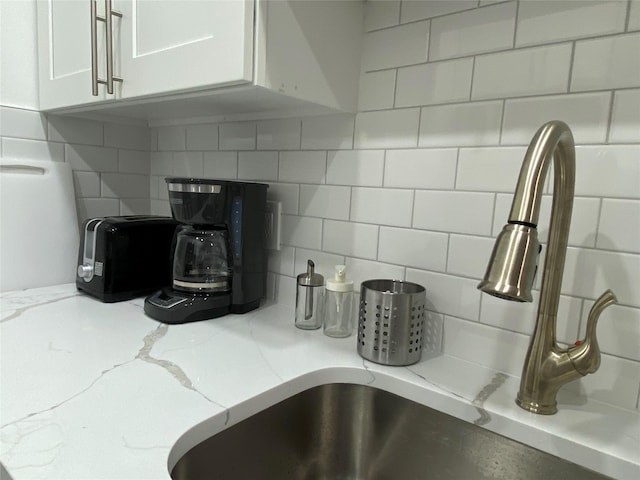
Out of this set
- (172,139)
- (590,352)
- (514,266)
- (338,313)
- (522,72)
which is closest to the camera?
(514,266)

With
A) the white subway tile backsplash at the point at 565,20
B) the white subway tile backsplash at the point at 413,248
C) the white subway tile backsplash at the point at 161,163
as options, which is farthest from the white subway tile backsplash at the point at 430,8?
the white subway tile backsplash at the point at 161,163

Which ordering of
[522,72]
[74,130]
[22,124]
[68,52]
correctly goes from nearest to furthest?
[522,72]
[68,52]
[22,124]
[74,130]

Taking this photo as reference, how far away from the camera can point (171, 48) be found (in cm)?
84

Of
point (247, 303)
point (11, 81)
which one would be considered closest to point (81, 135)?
point (11, 81)

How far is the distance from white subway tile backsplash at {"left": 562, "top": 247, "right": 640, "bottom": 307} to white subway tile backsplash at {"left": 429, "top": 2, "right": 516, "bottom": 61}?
0.39 meters

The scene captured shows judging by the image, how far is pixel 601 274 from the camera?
2.31 feet

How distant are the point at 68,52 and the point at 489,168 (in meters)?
1.05

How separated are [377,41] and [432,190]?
1.16 ft

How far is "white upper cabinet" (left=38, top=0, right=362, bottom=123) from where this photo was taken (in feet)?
2.45

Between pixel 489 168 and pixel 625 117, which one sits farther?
pixel 489 168

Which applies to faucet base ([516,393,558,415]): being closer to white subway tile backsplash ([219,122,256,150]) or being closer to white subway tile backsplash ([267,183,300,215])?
white subway tile backsplash ([267,183,300,215])

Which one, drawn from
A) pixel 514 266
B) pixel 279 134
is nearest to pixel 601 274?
pixel 514 266

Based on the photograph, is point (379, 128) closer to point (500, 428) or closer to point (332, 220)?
point (332, 220)

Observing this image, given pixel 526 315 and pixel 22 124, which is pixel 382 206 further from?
pixel 22 124
